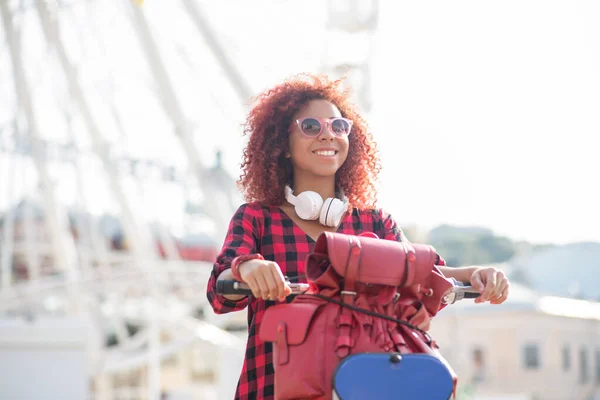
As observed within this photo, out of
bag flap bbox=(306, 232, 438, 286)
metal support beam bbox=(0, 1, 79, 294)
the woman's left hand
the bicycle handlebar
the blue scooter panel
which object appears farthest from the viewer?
metal support beam bbox=(0, 1, 79, 294)

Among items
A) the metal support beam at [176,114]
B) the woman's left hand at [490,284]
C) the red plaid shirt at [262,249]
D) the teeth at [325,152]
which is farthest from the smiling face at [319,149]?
the metal support beam at [176,114]

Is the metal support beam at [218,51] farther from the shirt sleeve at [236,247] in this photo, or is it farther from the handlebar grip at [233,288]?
the handlebar grip at [233,288]

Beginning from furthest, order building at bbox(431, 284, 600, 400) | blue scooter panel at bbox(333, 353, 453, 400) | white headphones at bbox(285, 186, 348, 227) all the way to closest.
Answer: building at bbox(431, 284, 600, 400) < white headphones at bbox(285, 186, 348, 227) < blue scooter panel at bbox(333, 353, 453, 400)

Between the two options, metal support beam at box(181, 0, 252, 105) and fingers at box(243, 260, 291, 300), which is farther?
metal support beam at box(181, 0, 252, 105)

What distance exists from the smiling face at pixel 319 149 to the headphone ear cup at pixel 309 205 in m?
0.09

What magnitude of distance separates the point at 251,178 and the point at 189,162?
41.3 ft

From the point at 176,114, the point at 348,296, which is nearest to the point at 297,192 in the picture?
the point at 348,296

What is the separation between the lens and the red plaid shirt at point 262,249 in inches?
89.2

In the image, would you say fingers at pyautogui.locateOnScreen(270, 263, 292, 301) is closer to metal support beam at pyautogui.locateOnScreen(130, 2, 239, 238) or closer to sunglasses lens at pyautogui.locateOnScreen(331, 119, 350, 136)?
sunglasses lens at pyautogui.locateOnScreen(331, 119, 350, 136)

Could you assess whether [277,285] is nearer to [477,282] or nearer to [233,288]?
[233,288]

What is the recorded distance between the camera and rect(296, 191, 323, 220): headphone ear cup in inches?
95.7

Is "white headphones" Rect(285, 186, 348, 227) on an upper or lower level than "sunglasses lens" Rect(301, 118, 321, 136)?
lower

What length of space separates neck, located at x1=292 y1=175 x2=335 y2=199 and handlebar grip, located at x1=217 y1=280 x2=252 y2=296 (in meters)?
0.56

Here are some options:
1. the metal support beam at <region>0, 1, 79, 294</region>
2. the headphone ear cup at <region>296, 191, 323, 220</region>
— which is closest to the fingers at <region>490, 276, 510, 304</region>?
the headphone ear cup at <region>296, 191, 323, 220</region>
